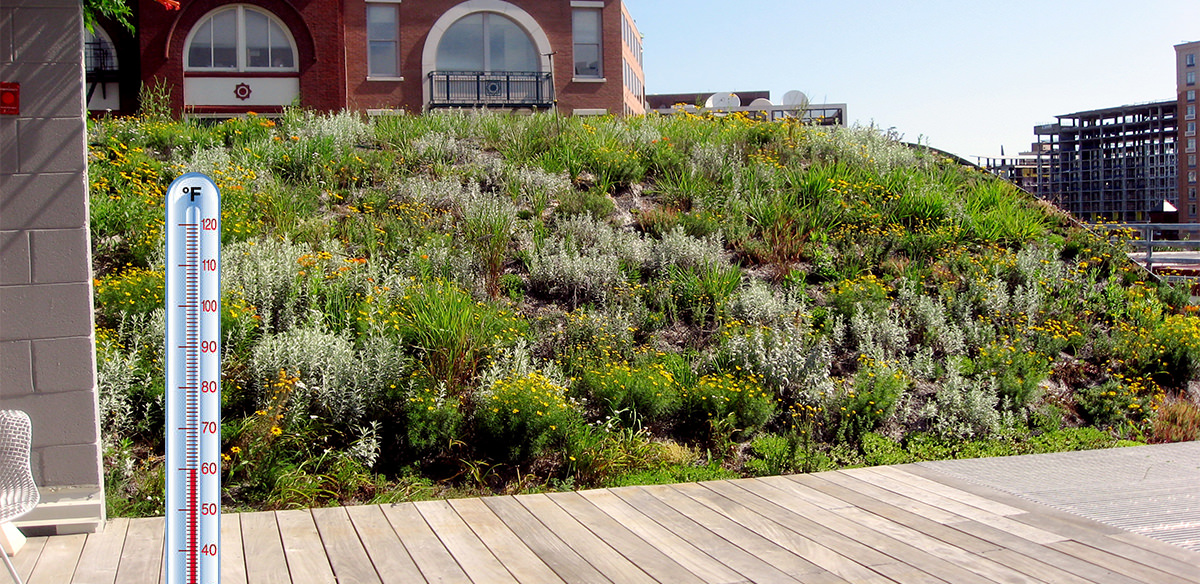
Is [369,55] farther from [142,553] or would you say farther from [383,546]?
[383,546]

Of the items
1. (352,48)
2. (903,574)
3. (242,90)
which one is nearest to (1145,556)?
(903,574)

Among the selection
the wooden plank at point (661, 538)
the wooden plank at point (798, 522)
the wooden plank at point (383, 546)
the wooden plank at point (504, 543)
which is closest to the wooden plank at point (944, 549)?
the wooden plank at point (798, 522)

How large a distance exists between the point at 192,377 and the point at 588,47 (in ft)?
93.4

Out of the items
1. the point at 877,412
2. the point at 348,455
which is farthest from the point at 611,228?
the point at 348,455

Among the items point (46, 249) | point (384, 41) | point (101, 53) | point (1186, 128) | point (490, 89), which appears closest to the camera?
point (46, 249)

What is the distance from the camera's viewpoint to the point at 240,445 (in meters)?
6.08

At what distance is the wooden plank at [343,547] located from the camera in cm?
432

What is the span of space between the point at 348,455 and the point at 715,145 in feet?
24.5

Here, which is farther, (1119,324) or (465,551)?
(1119,324)

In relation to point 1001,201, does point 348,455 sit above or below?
below

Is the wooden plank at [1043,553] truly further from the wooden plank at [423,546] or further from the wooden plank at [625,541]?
the wooden plank at [423,546]

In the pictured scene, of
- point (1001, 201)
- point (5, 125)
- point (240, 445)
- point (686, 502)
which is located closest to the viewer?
point (5, 125)

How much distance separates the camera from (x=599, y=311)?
853 centimetres

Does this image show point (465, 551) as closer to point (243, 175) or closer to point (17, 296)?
point (17, 296)
